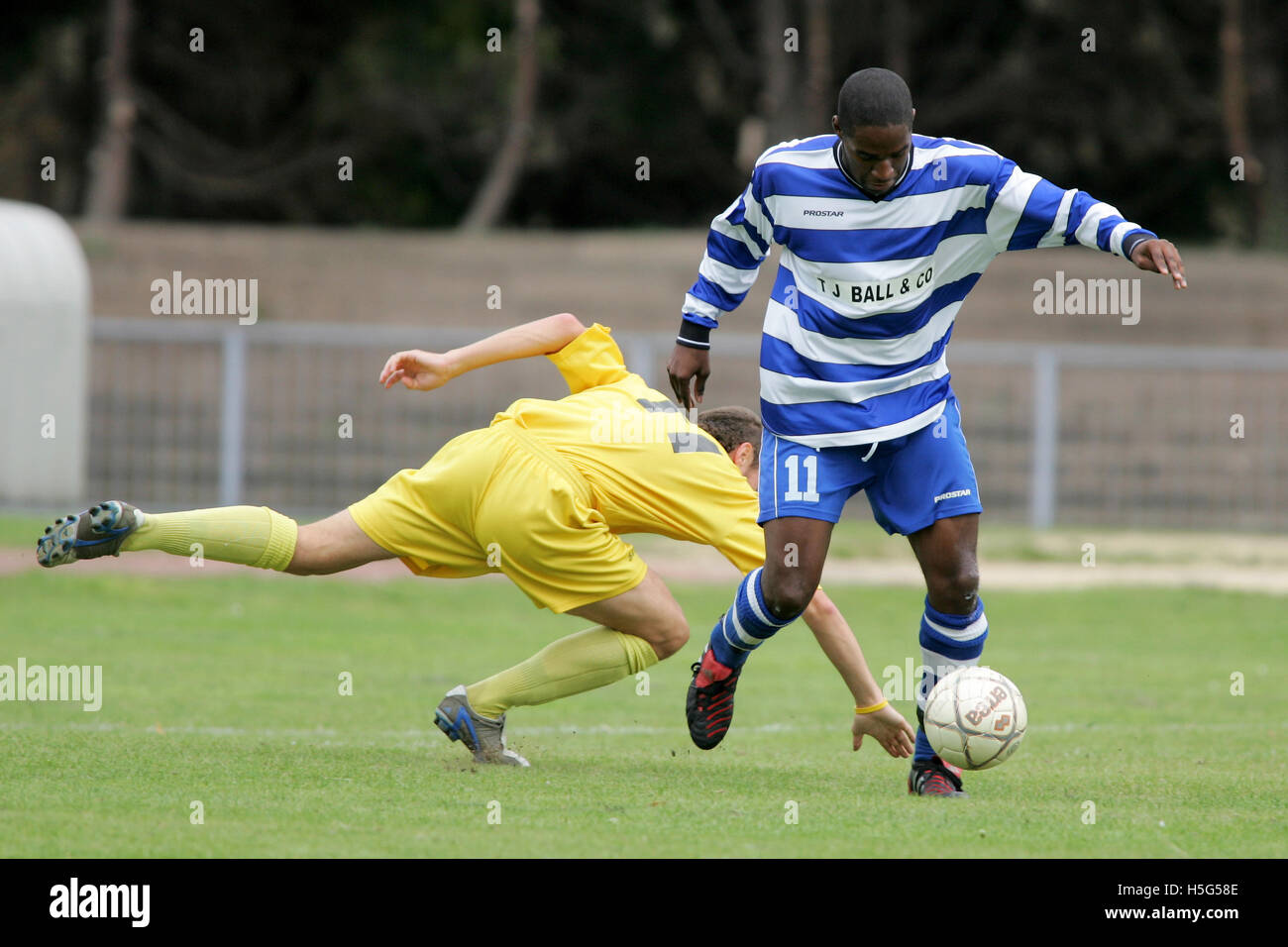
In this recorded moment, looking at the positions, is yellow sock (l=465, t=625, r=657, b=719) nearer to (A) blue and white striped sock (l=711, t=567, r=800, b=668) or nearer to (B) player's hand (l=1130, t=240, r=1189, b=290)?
(A) blue and white striped sock (l=711, t=567, r=800, b=668)

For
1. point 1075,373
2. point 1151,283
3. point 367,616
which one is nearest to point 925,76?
point 1151,283

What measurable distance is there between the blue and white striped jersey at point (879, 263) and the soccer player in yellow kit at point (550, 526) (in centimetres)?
57

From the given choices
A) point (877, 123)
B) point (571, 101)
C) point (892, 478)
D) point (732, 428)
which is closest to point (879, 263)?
point (877, 123)

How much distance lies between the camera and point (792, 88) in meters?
27.0

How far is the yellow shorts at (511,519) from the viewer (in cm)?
610

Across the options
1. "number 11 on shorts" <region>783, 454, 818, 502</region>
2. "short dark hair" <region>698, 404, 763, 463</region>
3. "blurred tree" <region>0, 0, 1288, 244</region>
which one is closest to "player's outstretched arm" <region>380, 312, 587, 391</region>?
"short dark hair" <region>698, 404, 763, 463</region>

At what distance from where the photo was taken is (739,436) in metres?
6.68

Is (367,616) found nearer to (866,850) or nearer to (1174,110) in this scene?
(866,850)

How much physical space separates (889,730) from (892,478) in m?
0.93

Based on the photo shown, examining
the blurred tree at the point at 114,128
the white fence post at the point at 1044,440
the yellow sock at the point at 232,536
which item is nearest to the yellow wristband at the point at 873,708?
the yellow sock at the point at 232,536

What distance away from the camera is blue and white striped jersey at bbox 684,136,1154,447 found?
5.64 meters

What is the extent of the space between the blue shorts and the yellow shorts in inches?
26.3

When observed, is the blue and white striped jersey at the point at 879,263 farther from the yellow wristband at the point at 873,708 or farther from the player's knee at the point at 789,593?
the yellow wristband at the point at 873,708

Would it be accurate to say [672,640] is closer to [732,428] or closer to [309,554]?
[732,428]
